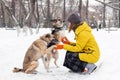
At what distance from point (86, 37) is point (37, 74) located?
4.20 ft

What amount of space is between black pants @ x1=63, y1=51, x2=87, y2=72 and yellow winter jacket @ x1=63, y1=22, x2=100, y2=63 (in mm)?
109

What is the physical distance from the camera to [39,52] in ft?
23.5

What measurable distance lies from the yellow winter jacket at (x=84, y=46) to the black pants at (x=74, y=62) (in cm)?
11

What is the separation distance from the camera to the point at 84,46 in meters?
6.99

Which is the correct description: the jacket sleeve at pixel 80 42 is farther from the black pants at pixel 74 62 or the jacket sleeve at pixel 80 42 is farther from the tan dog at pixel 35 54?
the tan dog at pixel 35 54

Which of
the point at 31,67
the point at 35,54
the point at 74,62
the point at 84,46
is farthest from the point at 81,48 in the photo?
the point at 31,67

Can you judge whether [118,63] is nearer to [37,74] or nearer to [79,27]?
[79,27]

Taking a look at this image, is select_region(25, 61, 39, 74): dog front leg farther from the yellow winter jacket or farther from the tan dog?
the yellow winter jacket

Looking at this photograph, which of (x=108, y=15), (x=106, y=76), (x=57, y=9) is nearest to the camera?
(x=106, y=76)

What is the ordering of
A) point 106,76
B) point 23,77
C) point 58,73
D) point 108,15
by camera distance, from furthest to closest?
1. point 108,15
2. point 58,73
3. point 23,77
4. point 106,76

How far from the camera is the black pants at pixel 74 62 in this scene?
711 cm

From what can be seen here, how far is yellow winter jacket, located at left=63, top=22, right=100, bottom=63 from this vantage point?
22.5 feet

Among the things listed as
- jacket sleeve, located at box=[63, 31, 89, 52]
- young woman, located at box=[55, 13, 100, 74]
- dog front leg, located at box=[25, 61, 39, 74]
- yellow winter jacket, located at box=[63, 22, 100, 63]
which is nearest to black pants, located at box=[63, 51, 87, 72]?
young woman, located at box=[55, 13, 100, 74]

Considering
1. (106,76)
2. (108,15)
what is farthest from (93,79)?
(108,15)
